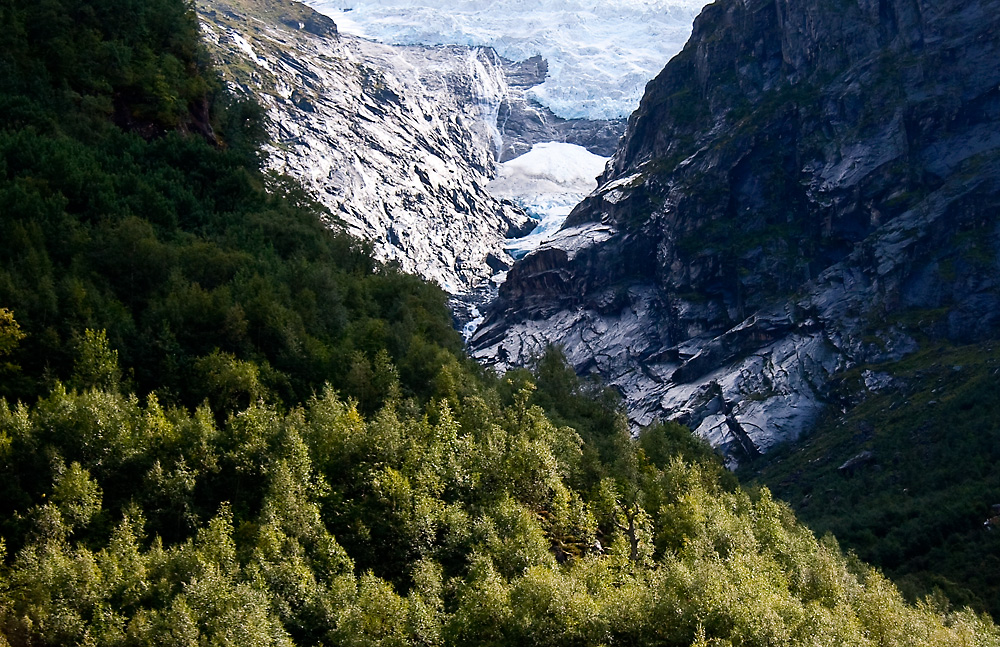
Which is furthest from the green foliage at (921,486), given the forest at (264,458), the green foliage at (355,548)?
the green foliage at (355,548)

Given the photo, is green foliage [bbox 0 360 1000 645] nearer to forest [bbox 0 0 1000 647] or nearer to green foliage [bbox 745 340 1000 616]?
forest [bbox 0 0 1000 647]

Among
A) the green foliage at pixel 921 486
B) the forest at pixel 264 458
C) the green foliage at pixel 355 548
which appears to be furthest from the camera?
the green foliage at pixel 921 486

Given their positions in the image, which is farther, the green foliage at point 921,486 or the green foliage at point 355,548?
the green foliage at point 921,486

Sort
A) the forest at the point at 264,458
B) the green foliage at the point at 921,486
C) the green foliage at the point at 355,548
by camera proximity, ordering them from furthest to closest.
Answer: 1. the green foliage at the point at 921,486
2. the forest at the point at 264,458
3. the green foliage at the point at 355,548

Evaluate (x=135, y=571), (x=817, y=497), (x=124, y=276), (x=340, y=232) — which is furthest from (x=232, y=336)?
(x=817, y=497)

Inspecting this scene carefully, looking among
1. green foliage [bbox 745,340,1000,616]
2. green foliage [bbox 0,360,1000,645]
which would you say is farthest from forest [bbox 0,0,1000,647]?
green foliage [bbox 745,340,1000,616]

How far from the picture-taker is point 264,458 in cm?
5975

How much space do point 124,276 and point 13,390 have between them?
15.9 metres

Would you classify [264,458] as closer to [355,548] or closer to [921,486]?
[355,548]

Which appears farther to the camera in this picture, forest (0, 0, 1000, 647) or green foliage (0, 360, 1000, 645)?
forest (0, 0, 1000, 647)

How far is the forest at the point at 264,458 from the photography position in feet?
166

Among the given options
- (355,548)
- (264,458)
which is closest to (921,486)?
(355,548)

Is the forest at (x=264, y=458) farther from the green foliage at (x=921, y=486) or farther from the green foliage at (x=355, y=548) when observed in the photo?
the green foliage at (x=921, y=486)

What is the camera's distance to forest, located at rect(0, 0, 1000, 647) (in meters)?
50.7
